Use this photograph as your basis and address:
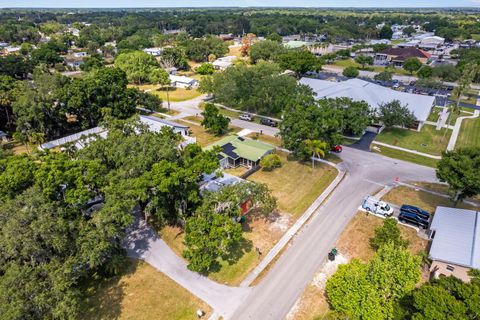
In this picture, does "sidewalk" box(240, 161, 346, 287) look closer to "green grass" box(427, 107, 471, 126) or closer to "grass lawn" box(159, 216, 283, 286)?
"grass lawn" box(159, 216, 283, 286)

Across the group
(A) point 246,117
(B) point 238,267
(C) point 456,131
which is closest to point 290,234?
(B) point 238,267

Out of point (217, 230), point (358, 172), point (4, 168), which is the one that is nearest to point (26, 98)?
point (4, 168)

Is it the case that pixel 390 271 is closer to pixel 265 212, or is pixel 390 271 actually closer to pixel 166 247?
pixel 265 212

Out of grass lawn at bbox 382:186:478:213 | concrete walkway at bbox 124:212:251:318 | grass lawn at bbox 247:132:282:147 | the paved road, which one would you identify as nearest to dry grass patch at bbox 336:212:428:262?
the paved road

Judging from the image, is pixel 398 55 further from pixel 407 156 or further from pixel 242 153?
pixel 242 153

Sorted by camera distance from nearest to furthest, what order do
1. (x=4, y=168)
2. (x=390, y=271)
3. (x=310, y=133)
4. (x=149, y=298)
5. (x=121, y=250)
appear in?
(x=390, y=271)
(x=149, y=298)
(x=121, y=250)
(x=4, y=168)
(x=310, y=133)

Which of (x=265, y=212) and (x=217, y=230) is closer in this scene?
(x=217, y=230)
